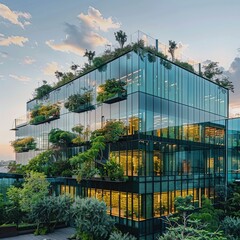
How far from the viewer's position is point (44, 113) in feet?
125

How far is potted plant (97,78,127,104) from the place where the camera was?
24.3 meters

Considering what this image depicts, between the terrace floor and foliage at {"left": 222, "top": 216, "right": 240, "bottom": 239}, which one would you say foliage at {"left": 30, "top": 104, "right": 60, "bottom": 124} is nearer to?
the terrace floor

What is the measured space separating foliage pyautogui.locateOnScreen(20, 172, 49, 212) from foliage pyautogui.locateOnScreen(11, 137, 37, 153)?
1538 cm

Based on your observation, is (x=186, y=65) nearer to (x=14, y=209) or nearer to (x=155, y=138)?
(x=155, y=138)

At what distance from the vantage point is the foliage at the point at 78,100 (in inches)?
1157

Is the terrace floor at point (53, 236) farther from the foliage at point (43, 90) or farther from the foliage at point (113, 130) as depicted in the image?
the foliage at point (43, 90)

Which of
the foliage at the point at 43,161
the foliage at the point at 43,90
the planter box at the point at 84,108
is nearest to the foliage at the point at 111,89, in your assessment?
the planter box at the point at 84,108

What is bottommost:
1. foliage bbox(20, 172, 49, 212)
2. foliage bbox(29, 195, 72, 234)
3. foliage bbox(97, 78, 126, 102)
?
foliage bbox(29, 195, 72, 234)

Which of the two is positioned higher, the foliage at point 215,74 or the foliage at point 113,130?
the foliage at point 215,74

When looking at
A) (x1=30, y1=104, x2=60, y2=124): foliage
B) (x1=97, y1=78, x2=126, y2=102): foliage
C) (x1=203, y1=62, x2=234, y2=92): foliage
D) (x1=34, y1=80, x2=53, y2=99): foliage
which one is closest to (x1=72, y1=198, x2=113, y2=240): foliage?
(x1=97, y1=78, x2=126, y2=102): foliage

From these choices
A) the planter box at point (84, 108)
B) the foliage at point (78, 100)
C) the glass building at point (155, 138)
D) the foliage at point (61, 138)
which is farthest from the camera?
the foliage at point (61, 138)

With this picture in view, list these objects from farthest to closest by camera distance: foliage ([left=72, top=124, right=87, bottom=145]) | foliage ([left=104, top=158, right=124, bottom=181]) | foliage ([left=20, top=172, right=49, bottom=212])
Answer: foliage ([left=72, top=124, right=87, bottom=145]) → foliage ([left=20, top=172, right=49, bottom=212]) → foliage ([left=104, top=158, right=124, bottom=181])

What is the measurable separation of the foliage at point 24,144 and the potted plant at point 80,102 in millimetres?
12613

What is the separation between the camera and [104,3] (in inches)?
933
